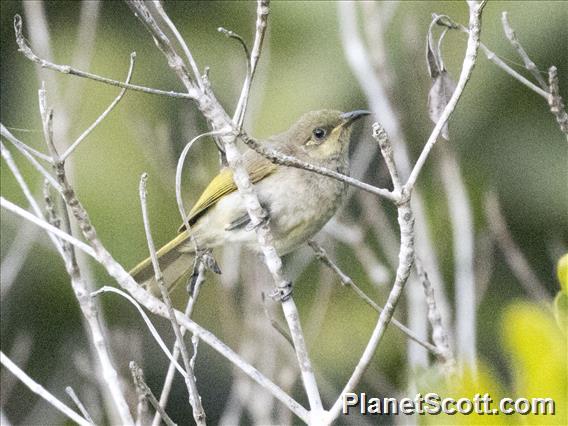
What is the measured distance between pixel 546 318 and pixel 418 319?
3060 millimetres

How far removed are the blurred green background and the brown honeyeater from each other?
130 centimetres

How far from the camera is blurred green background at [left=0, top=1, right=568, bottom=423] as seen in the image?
23.3ft

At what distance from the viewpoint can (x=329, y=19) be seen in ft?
26.6

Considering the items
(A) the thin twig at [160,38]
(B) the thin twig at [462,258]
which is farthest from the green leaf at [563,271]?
(B) the thin twig at [462,258]

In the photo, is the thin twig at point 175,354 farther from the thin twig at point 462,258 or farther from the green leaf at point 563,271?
the green leaf at point 563,271

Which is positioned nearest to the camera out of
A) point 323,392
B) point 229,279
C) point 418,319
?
point 418,319

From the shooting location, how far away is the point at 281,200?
4.89 metres

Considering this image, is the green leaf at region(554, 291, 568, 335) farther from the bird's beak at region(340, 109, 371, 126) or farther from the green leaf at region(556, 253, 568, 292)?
the bird's beak at region(340, 109, 371, 126)

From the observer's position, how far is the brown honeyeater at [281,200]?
485cm

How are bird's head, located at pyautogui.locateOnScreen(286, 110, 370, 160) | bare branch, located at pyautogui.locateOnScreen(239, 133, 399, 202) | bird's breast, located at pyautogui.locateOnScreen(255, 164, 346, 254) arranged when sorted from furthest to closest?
1. bird's head, located at pyautogui.locateOnScreen(286, 110, 370, 160)
2. bird's breast, located at pyautogui.locateOnScreen(255, 164, 346, 254)
3. bare branch, located at pyautogui.locateOnScreen(239, 133, 399, 202)

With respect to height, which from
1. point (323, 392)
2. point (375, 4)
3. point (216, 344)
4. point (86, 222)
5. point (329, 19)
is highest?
point (329, 19)

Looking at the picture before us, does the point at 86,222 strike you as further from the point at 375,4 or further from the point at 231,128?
the point at 375,4

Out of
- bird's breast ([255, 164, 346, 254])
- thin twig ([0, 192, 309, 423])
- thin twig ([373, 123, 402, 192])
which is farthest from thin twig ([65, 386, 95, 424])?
bird's breast ([255, 164, 346, 254])

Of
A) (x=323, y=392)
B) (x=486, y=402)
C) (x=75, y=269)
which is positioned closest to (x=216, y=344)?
(x=75, y=269)
